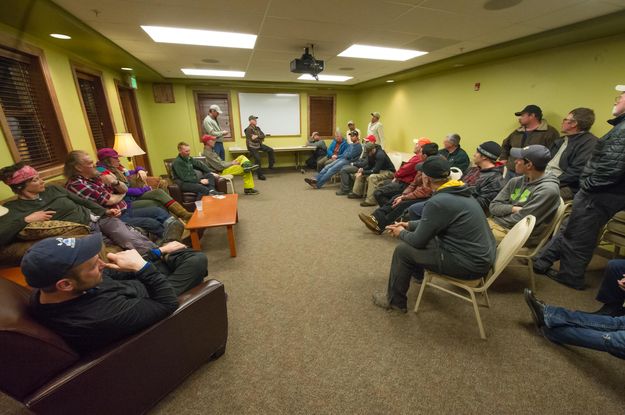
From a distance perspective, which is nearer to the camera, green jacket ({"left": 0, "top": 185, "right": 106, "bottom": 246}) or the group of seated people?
the group of seated people

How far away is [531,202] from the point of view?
6.70 feet

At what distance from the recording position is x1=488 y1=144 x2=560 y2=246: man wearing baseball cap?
1983 mm

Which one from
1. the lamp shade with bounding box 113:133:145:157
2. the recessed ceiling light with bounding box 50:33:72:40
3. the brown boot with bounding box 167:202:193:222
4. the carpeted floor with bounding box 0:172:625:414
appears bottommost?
the carpeted floor with bounding box 0:172:625:414

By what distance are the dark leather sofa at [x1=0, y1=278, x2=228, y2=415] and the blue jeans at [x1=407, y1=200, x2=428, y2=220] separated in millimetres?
2211

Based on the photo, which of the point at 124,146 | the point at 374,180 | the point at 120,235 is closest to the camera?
the point at 120,235

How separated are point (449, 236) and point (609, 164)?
1.47 metres

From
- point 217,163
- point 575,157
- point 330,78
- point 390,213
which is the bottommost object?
point 390,213

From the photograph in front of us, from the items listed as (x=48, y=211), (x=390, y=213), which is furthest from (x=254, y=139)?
(x=48, y=211)

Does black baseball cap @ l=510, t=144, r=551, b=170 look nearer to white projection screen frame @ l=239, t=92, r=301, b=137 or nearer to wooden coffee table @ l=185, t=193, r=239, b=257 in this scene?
wooden coffee table @ l=185, t=193, r=239, b=257

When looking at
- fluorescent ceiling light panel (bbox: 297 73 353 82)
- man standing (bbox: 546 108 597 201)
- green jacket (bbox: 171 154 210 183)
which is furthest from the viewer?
fluorescent ceiling light panel (bbox: 297 73 353 82)

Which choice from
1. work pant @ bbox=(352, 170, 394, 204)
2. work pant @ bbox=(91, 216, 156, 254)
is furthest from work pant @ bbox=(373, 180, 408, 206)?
work pant @ bbox=(91, 216, 156, 254)

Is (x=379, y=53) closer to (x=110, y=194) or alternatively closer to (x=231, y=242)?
(x=231, y=242)

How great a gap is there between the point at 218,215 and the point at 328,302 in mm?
1561

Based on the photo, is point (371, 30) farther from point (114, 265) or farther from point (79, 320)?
point (79, 320)
